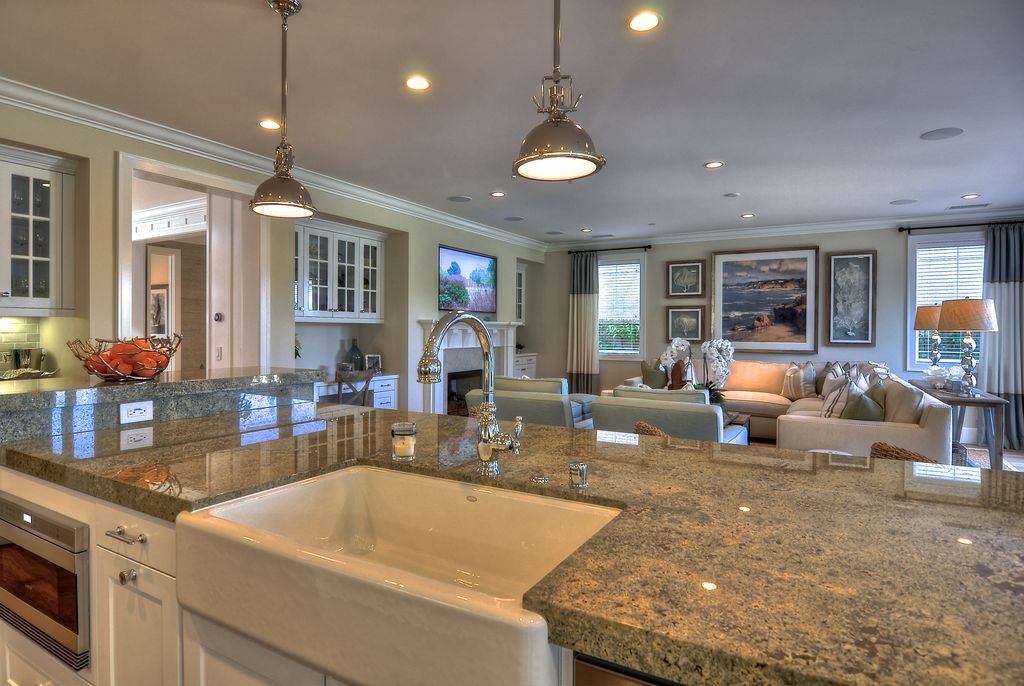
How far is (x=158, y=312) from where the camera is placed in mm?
6410

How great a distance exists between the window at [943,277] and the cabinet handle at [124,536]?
724cm

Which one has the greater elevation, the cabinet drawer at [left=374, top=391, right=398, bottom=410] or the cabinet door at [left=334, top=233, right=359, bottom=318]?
the cabinet door at [left=334, top=233, right=359, bottom=318]

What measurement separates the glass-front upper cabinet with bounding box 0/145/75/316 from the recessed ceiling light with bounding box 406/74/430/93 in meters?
2.17

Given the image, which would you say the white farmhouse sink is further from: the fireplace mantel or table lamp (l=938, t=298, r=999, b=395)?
table lamp (l=938, t=298, r=999, b=395)

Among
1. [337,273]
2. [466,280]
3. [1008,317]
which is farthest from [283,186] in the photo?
[1008,317]

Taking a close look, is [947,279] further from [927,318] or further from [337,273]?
[337,273]

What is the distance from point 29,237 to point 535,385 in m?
3.19

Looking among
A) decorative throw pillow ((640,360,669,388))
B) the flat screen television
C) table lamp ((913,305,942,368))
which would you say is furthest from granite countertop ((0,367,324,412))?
table lamp ((913,305,942,368))

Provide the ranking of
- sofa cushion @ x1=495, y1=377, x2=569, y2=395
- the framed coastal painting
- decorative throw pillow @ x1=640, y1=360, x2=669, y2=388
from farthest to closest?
the framed coastal painting < decorative throw pillow @ x1=640, y1=360, x2=669, y2=388 < sofa cushion @ x1=495, y1=377, x2=569, y2=395

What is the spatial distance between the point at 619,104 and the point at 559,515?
8.82ft

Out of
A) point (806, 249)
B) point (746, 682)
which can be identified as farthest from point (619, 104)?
point (806, 249)

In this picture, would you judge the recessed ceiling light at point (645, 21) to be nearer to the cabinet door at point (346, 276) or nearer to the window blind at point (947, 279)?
the cabinet door at point (346, 276)

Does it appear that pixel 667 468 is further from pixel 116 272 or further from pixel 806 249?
pixel 806 249

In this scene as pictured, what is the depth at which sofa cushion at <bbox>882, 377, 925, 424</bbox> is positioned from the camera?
345 centimetres
